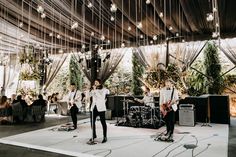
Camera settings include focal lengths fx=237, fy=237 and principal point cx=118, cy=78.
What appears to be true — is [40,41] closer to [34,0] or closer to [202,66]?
[34,0]

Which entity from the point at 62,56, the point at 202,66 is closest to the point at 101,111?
the point at 202,66

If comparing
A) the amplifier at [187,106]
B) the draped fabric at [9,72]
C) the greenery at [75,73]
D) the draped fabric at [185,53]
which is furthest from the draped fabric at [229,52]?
the draped fabric at [9,72]

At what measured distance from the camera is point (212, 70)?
33.6ft

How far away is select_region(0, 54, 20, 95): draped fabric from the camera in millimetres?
14759

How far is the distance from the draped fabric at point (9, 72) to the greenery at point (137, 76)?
309 inches

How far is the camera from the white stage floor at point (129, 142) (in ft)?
14.6

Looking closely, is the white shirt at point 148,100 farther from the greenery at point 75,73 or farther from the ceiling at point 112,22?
the greenery at point 75,73

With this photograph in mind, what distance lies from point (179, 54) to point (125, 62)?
2994 mm

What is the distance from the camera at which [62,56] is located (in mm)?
14398

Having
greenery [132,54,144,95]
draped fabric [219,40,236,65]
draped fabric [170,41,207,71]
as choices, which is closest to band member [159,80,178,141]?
draped fabric [170,41,207,71]

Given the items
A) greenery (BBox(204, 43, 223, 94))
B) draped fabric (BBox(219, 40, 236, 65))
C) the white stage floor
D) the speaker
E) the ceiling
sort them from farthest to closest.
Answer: draped fabric (BBox(219, 40, 236, 65)), greenery (BBox(204, 43, 223, 94)), the speaker, the ceiling, the white stage floor

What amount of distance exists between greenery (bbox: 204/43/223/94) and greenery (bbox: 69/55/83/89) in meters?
6.99

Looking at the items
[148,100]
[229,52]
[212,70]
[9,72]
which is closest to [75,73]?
[9,72]

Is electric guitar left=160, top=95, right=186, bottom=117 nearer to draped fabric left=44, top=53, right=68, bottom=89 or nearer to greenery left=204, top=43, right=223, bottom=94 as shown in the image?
greenery left=204, top=43, right=223, bottom=94
